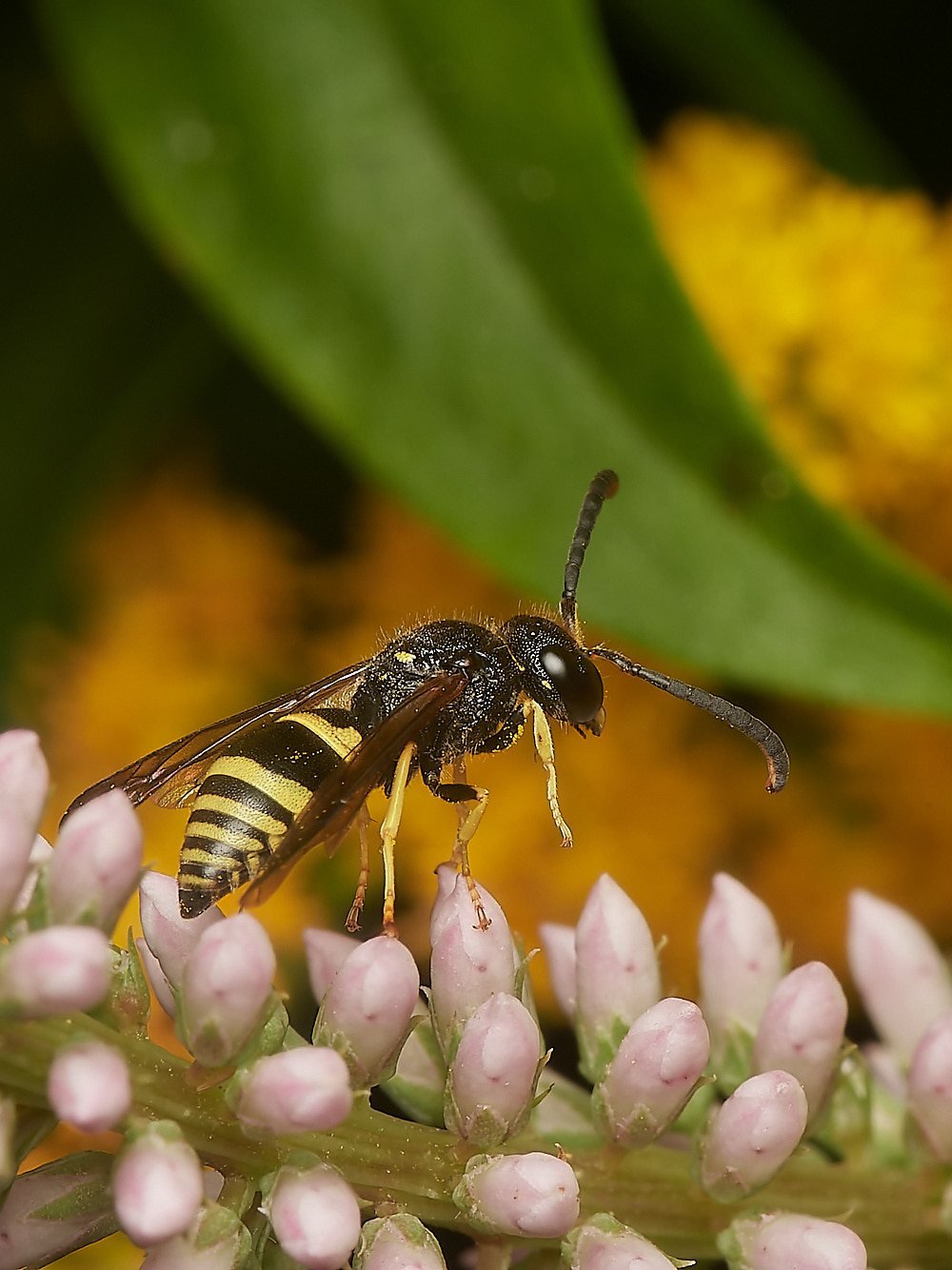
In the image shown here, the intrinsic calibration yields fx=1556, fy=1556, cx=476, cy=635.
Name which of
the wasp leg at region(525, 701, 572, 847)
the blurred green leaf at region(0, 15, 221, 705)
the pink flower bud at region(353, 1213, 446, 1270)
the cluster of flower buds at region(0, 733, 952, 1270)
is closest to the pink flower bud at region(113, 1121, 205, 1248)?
the cluster of flower buds at region(0, 733, 952, 1270)

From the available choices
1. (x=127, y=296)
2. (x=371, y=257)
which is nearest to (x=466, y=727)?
(x=371, y=257)

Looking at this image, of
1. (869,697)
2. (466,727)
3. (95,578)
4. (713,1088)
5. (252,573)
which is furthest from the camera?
(95,578)

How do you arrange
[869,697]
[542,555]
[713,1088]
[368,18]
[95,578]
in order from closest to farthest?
[713,1088], [869,697], [542,555], [368,18], [95,578]

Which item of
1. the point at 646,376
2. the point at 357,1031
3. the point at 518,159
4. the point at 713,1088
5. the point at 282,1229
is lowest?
the point at 282,1229

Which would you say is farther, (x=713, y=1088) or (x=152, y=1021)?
(x=152, y=1021)

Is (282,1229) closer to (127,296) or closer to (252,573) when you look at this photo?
(252,573)
